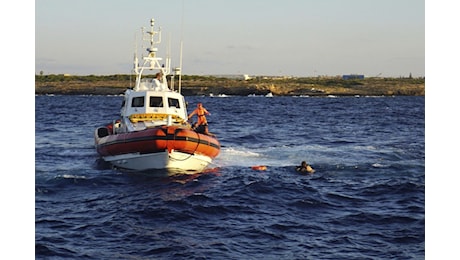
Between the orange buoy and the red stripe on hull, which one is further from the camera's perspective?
the orange buoy

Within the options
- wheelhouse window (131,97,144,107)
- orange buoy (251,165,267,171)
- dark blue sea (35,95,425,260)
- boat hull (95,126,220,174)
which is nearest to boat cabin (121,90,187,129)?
Result: wheelhouse window (131,97,144,107)

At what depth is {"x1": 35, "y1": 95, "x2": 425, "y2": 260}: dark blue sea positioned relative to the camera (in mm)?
11555

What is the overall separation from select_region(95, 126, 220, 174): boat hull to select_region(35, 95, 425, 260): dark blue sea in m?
0.47

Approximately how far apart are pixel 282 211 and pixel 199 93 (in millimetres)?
96471

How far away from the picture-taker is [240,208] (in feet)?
48.9

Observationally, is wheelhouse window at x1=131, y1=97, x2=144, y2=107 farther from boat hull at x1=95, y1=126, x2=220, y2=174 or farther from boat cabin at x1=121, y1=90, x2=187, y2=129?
boat hull at x1=95, y1=126, x2=220, y2=174

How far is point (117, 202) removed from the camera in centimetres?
1558

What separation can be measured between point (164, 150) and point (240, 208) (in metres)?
4.76

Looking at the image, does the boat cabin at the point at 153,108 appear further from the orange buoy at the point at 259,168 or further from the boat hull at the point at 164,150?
the orange buoy at the point at 259,168

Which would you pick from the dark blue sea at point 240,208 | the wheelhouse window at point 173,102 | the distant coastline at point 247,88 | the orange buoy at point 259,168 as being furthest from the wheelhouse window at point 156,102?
the distant coastline at point 247,88

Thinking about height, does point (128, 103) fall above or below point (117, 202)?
above
